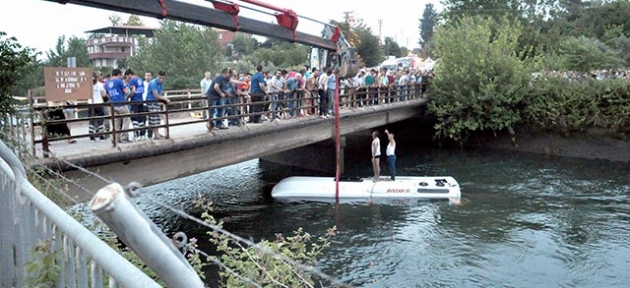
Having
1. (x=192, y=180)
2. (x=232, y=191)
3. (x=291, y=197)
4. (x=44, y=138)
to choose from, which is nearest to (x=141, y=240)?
(x=44, y=138)

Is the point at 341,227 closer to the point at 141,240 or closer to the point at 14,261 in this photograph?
the point at 14,261

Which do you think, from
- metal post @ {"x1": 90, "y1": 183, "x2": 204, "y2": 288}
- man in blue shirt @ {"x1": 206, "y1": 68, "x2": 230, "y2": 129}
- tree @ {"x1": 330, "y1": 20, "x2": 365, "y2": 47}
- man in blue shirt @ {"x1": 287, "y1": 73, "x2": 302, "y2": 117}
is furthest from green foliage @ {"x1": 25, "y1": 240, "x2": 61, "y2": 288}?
tree @ {"x1": 330, "y1": 20, "x2": 365, "y2": 47}

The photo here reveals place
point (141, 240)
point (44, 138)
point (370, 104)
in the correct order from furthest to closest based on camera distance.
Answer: point (370, 104), point (44, 138), point (141, 240)

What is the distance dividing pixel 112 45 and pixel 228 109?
7675 cm

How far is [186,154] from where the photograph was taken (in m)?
13.7

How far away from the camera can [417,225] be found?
607 inches

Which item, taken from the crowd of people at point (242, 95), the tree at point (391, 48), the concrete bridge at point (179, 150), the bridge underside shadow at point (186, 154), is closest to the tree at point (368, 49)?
the tree at point (391, 48)

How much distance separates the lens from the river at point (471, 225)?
38.6ft

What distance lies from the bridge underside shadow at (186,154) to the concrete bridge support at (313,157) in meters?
3.47

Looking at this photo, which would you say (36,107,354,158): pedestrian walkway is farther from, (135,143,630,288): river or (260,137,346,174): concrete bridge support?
(260,137,346,174): concrete bridge support

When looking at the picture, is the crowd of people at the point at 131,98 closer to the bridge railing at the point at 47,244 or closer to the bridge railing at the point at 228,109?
the bridge railing at the point at 228,109

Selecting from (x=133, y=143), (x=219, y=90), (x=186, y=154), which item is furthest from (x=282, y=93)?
(x=133, y=143)

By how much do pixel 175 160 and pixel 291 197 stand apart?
240 inches

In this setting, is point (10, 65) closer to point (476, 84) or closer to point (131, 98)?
point (131, 98)
